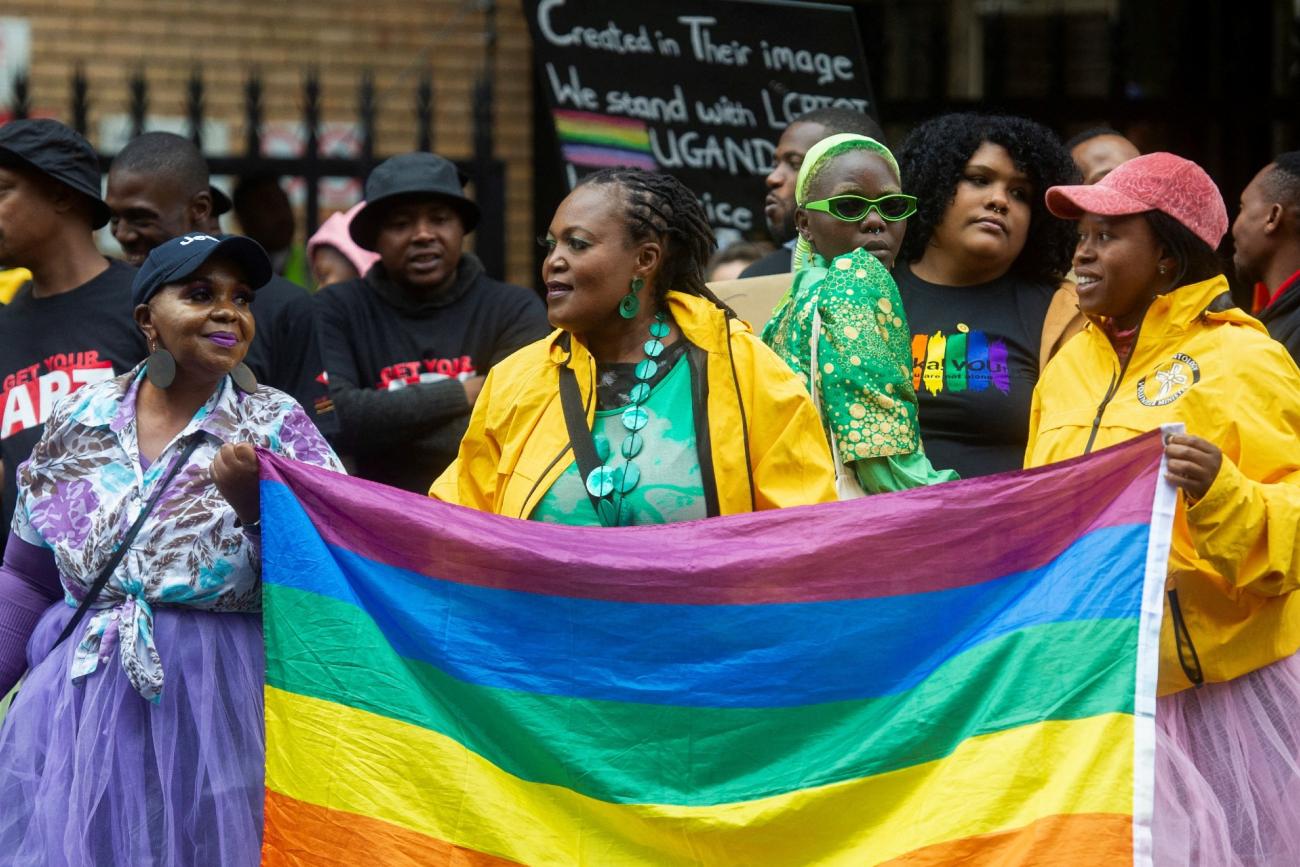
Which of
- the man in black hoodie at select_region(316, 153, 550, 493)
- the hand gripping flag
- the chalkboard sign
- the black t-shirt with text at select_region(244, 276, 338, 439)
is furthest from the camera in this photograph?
the chalkboard sign

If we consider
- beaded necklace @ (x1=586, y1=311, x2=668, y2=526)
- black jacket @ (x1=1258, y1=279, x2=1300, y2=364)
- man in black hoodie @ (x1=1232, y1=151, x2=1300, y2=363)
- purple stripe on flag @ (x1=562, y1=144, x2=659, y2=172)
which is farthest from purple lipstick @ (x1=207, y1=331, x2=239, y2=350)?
purple stripe on flag @ (x1=562, y1=144, x2=659, y2=172)

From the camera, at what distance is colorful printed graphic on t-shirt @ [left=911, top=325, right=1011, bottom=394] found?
223 inches

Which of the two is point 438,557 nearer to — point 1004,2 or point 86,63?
point 86,63

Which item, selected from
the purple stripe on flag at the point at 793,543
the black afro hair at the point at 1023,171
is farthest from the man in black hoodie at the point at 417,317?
the purple stripe on flag at the point at 793,543

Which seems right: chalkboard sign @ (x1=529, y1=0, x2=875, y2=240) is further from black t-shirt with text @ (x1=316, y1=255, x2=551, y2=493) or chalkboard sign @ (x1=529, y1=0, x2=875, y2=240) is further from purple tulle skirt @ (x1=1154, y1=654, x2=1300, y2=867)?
purple tulle skirt @ (x1=1154, y1=654, x2=1300, y2=867)

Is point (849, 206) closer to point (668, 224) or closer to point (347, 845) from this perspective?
point (668, 224)

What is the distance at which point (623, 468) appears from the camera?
4695 millimetres

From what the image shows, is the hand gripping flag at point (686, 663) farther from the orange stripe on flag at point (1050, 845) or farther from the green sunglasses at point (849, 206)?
the green sunglasses at point (849, 206)

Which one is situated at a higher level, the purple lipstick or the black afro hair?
the black afro hair

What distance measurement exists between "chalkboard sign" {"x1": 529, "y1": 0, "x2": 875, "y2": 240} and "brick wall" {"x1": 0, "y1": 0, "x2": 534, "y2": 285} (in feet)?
6.53

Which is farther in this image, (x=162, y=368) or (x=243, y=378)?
(x=243, y=378)

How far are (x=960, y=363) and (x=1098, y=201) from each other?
3.18 ft

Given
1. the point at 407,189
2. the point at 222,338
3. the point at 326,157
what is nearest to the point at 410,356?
the point at 407,189

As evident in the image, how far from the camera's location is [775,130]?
8875 mm
